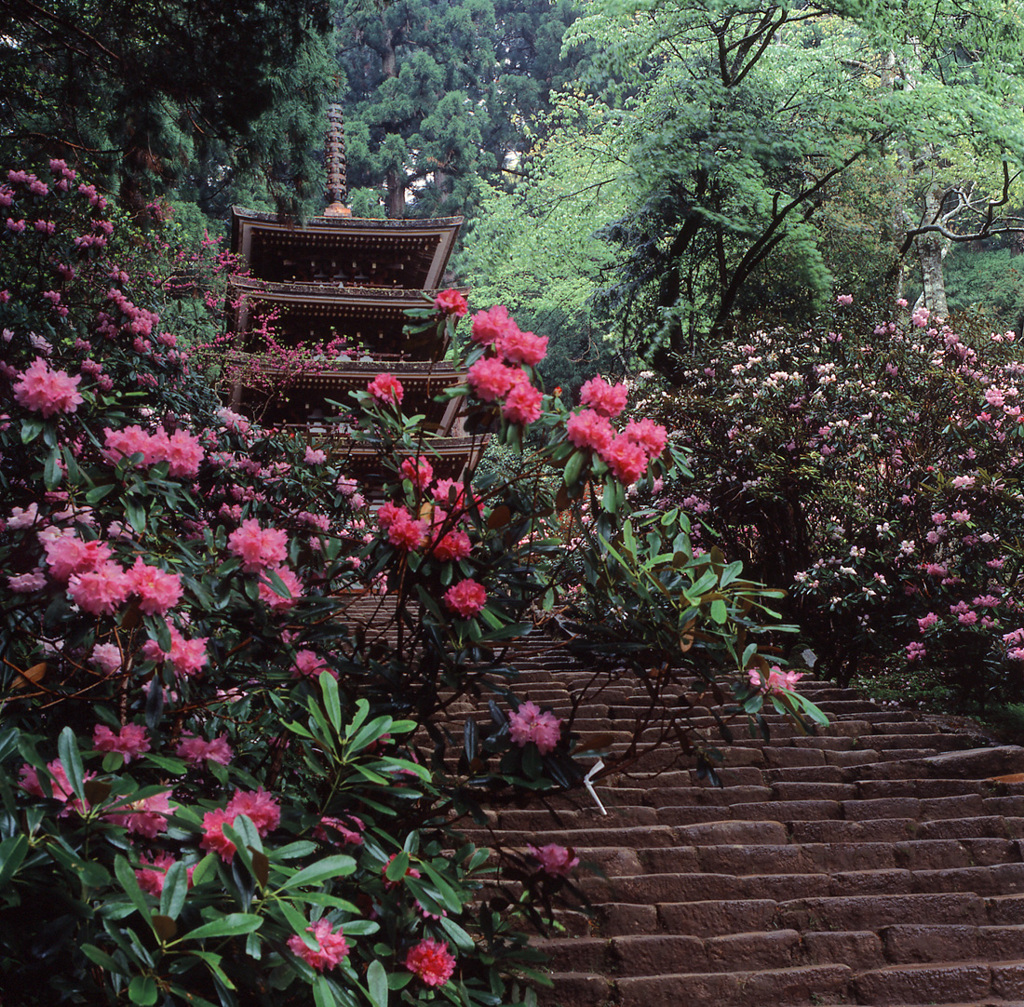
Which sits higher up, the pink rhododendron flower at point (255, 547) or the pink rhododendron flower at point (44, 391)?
the pink rhododendron flower at point (44, 391)

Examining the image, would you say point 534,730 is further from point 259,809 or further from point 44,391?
point 44,391

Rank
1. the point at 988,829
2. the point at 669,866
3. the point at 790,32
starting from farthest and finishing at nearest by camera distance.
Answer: the point at 790,32 < the point at 988,829 < the point at 669,866

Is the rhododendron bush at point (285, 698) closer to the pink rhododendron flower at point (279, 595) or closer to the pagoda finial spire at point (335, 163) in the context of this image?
the pink rhododendron flower at point (279, 595)

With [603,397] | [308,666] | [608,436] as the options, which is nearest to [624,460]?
[608,436]

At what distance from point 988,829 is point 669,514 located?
2538 millimetres

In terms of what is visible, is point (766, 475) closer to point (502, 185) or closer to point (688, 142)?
point (688, 142)

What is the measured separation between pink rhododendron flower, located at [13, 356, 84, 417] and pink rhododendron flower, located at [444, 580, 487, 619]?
Answer: 2.65 feet

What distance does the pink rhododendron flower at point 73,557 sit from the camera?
4.44 ft

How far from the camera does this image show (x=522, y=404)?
1673 mm

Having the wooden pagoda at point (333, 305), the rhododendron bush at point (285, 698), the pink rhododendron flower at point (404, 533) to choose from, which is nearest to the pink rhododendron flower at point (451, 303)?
the rhododendron bush at point (285, 698)

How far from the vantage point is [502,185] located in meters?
26.1

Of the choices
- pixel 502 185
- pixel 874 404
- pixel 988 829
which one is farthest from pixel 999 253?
pixel 988 829

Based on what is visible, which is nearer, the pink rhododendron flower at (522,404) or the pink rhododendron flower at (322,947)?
the pink rhododendron flower at (322,947)

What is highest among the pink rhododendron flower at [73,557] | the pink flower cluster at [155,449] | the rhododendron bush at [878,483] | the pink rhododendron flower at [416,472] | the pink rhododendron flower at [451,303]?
the pink rhododendron flower at [451,303]
